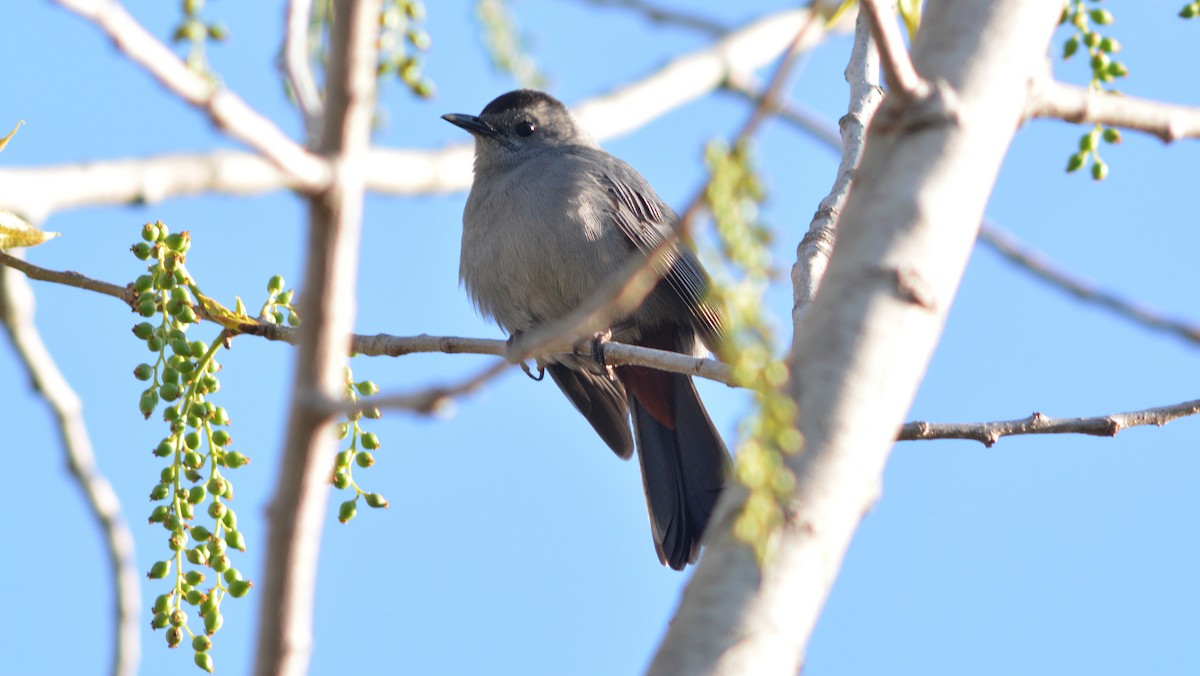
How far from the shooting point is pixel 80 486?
12.1 ft

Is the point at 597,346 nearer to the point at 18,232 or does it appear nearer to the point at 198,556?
the point at 198,556

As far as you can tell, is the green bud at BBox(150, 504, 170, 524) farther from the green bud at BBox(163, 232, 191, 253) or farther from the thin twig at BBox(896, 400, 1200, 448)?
the thin twig at BBox(896, 400, 1200, 448)

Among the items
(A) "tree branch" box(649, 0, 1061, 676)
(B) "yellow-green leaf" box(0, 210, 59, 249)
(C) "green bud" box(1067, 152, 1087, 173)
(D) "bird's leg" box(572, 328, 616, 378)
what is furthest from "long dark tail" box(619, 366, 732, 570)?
(A) "tree branch" box(649, 0, 1061, 676)

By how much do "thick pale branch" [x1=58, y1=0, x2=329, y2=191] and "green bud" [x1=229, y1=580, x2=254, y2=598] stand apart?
1668 mm

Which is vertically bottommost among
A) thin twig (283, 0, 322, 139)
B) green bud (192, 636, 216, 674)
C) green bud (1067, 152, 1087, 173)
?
green bud (192, 636, 216, 674)

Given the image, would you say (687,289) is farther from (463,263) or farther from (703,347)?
(463,263)

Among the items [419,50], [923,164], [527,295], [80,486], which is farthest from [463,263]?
[923,164]

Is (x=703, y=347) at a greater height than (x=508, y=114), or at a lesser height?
lesser

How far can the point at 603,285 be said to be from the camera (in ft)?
18.2

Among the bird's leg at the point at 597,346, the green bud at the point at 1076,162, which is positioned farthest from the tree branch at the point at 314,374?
the bird's leg at the point at 597,346

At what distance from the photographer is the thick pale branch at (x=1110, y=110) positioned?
211cm

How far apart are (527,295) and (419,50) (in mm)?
1879

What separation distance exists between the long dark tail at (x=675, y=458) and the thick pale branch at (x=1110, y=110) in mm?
3507

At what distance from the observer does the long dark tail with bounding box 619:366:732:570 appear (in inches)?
221
